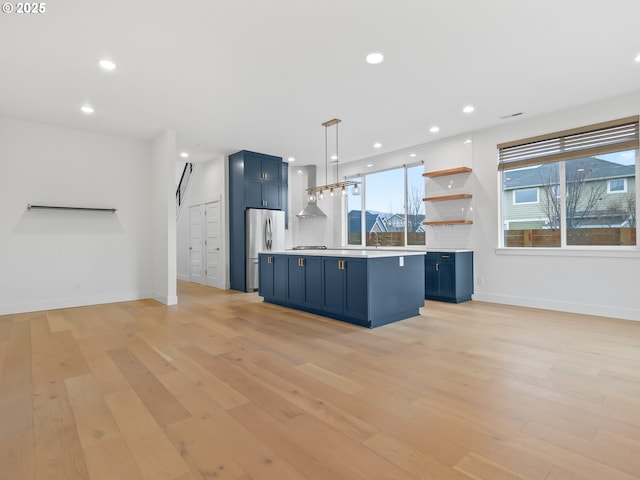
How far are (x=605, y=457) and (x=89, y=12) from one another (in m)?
4.54

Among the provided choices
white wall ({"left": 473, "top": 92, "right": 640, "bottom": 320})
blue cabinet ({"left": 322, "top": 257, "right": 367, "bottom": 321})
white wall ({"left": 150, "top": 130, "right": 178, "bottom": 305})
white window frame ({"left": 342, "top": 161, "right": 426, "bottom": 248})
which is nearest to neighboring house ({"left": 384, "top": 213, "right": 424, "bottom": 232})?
white window frame ({"left": 342, "top": 161, "right": 426, "bottom": 248})

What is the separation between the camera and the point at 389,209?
748 cm

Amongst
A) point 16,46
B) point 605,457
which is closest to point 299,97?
point 16,46

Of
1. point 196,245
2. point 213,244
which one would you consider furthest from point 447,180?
point 196,245

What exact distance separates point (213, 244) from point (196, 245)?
1.04 metres

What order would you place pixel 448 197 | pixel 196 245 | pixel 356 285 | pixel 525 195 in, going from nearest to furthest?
pixel 356 285, pixel 525 195, pixel 448 197, pixel 196 245

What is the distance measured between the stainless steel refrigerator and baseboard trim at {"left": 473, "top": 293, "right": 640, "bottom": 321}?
4179 millimetres

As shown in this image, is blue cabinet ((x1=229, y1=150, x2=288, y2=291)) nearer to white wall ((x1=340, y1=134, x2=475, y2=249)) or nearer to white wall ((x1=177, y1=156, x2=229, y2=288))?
white wall ((x1=177, y1=156, x2=229, y2=288))

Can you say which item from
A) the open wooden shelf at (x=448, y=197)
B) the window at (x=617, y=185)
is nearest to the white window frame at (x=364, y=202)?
the open wooden shelf at (x=448, y=197)

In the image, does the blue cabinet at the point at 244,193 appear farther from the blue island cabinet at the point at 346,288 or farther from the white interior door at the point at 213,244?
the blue island cabinet at the point at 346,288

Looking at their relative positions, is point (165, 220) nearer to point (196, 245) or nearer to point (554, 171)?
point (196, 245)

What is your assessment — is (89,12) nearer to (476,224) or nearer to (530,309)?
(476,224)

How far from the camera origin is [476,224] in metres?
5.96

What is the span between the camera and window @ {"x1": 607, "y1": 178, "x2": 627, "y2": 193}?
4595 mm
